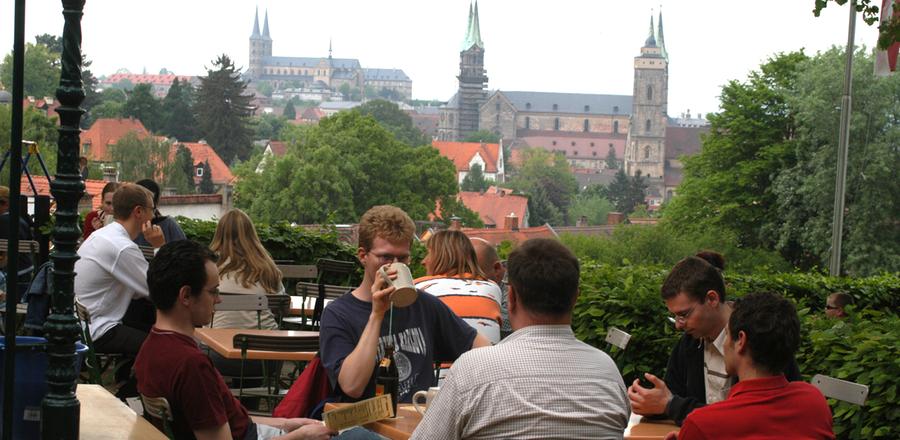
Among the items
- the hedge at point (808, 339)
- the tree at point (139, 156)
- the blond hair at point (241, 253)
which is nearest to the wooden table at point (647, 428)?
the hedge at point (808, 339)

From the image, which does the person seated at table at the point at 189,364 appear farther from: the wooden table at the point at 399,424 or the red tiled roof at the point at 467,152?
the red tiled roof at the point at 467,152

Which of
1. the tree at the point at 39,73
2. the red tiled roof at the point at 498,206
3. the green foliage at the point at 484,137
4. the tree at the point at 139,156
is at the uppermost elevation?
the tree at the point at 39,73

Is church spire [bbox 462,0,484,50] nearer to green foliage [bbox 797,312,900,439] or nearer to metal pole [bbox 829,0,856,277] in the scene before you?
metal pole [bbox 829,0,856,277]

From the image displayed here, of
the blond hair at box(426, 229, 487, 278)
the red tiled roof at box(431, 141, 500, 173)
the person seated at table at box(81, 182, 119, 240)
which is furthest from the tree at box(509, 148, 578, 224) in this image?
the blond hair at box(426, 229, 487, 278)

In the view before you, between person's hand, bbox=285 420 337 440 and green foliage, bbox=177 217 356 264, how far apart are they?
8079 mm

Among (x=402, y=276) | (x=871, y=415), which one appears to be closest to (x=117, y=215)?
(x=402, y=276)

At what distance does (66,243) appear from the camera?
3957 mm

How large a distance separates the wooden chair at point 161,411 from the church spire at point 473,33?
19092 cm

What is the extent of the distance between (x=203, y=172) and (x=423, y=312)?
95377mm

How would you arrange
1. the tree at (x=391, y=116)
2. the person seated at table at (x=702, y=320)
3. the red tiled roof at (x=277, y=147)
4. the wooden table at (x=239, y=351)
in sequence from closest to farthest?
the person seated at table at (x=702, y=320), the wooden table at (x=239, y=351), the red tiled roof at (x=277, y=147), the tree at (x=391, y=116)

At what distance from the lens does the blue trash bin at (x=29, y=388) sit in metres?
4.08

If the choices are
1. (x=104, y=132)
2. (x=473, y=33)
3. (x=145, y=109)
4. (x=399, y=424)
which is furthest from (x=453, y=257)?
(x=473, y=33)

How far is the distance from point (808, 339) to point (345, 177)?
71.3 meters

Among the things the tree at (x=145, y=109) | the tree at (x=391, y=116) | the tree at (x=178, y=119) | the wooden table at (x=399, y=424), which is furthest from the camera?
the tree at (x=391, y=116)
